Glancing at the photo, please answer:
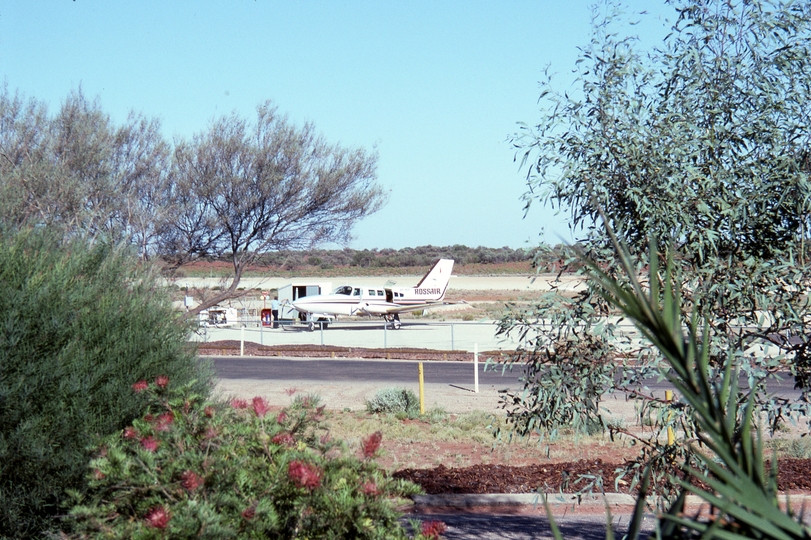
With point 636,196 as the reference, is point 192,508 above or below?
below

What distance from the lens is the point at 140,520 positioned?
3.85 m

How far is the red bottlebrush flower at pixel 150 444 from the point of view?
396cm

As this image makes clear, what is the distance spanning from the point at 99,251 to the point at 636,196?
4182mm

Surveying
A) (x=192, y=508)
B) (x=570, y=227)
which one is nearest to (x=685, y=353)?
(x=192, y=508)

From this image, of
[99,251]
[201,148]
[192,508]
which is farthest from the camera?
[201,148]

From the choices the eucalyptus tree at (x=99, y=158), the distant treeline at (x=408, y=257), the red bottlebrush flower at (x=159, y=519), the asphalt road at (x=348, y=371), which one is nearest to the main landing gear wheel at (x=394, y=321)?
the asphalt road at (x=348, y=371)

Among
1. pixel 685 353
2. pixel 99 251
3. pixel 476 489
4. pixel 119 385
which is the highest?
pixel 99 251

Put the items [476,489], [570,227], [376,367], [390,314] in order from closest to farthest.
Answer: [570,227] < [476,489] < [376,367] < [390,314]

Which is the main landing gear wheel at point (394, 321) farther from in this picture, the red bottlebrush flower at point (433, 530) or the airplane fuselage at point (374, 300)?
the red bottlebrush flower at point (433, 530)

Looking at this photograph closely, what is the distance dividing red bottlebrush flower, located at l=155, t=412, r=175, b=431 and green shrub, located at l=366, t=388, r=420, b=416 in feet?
37.9

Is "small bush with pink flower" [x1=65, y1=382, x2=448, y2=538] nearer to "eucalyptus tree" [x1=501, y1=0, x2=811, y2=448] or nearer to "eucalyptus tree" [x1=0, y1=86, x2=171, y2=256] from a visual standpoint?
"eucalyptus tree" [x1=501, y1=0, x2=811, y2=448]

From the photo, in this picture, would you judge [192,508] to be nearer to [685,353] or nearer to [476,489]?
[685,353]

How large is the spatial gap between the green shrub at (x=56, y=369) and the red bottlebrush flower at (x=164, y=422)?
1.19 m

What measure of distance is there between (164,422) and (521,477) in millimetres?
6669
